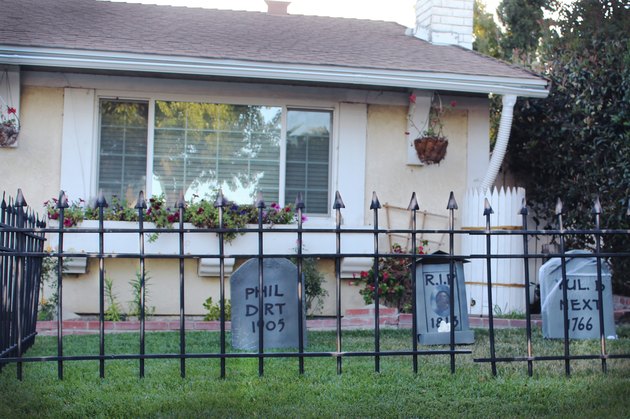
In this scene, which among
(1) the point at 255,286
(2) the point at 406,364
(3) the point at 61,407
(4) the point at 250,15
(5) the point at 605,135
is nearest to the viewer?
(3) the point at 61,407

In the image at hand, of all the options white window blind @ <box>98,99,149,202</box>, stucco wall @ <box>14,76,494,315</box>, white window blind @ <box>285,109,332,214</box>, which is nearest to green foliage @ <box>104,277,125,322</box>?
stucco wall @ <box>14,76,494,315</box>

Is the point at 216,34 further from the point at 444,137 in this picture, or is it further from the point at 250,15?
the point at 444,137

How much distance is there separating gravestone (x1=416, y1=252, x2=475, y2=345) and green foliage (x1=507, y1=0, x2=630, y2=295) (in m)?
3.01

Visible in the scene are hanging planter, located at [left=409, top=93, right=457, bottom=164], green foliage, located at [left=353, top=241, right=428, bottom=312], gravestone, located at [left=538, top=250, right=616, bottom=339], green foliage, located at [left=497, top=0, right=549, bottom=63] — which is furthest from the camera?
green foliage, located at [left=497, top=0, right=549, bottom=63]

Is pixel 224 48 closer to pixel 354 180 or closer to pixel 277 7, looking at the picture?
pixel 354 180

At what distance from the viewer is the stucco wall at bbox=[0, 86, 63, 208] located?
397 inches

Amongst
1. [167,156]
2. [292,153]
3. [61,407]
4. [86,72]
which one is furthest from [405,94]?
[61,407]

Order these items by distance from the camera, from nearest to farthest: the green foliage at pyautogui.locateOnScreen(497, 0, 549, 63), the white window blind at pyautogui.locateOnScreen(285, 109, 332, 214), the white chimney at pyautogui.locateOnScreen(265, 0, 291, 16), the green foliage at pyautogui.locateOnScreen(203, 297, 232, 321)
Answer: the green foliage at pyautogui.locateOnScreen(203, 297, 232, 321), the white window blind at pyautogui.locateOnScreen(285, 109, 332, 214), the white chimney at pyautogui.locateOnScreen(265, 0, 291, 16), the green foliage at pyautogui.locateOnScreen(497, 0, 549, 63)

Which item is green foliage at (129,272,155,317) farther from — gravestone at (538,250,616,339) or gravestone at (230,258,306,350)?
gravestone at (538,250,616,339)

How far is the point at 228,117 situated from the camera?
10.8m

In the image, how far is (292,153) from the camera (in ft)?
35.6

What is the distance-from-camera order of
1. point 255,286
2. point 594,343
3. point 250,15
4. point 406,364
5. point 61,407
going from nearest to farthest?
1. point 61,407
2. point 406,364
3. point 255,286
4. point 594,343
5. point 250,15

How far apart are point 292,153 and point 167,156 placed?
65.4 inches

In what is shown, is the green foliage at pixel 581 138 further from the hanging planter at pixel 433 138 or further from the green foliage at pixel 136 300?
the green foliage at pixel 136 300
